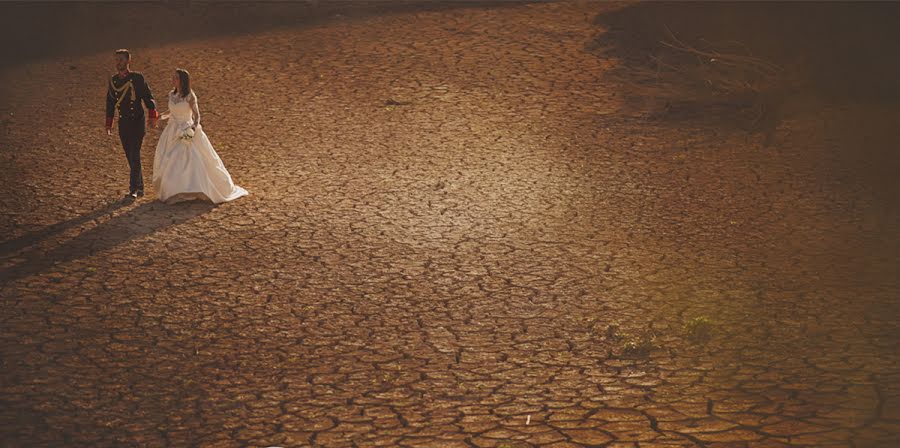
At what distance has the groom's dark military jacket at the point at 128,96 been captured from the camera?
A: 1290cm

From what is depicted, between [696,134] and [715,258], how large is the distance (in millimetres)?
4572

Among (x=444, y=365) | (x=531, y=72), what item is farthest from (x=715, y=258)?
(x=531, y=72)

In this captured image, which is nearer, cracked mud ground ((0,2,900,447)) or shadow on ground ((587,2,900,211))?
cracked mud ground ((0,2,900,447))

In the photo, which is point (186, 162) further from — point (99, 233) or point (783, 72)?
point (783, 72)

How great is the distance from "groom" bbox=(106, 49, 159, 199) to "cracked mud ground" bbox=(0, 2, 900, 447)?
0.46 m

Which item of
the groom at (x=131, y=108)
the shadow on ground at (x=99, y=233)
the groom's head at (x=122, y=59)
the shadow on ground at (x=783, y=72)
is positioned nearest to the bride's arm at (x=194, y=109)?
the groom at (x=131, y=108)

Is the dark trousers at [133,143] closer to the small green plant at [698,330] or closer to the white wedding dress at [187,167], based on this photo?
the white wedding dress at [187,167]

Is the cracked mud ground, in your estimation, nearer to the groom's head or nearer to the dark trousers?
the dark trousers

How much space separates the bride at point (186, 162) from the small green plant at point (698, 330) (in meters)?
5.88

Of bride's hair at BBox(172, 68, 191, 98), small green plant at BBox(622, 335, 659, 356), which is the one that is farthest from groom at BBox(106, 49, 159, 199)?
small green plant at BBox(622, 335, 659, 356)

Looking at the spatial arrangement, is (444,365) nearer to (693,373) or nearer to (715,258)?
(693,373)

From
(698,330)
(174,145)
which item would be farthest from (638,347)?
(174,145)

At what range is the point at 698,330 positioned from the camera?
29.9 ft

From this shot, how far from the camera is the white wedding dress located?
12.7 m
